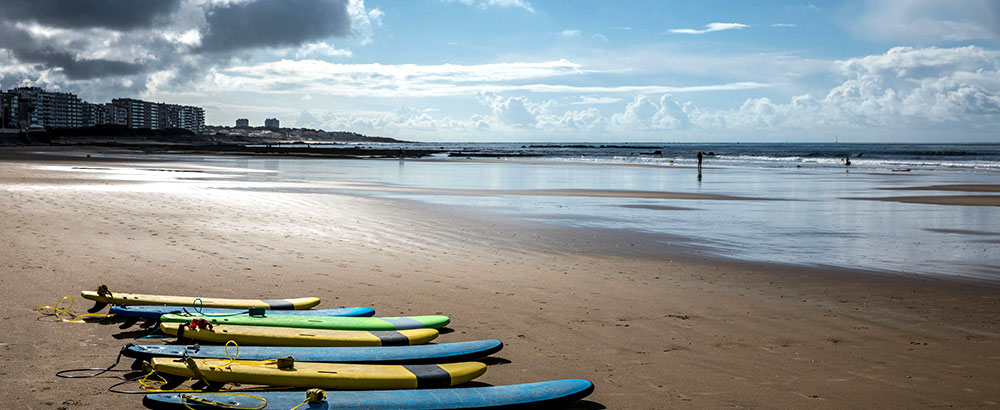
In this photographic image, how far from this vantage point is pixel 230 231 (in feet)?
43.0

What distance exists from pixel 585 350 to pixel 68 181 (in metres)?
25.6

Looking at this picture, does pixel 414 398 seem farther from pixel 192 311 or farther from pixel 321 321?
pixel 192 311

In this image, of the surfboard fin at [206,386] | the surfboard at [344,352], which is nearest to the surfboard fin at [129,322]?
the surfboard at [344,352]

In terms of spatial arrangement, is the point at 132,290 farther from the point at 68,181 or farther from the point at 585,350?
the point at 68,181

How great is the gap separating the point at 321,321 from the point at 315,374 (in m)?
1.62

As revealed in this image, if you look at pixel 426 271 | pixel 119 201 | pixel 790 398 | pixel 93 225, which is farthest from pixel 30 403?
pixel 119 201

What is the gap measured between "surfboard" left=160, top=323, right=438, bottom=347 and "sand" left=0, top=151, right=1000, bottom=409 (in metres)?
0.48

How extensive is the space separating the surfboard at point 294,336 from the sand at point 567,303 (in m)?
0.48

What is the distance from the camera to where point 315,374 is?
190 inches

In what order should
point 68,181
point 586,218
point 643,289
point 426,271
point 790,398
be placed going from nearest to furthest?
point 790,398, point 643,289, point 426,271, point 586,218, point 68,181

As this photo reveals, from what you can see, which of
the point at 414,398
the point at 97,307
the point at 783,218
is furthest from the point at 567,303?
the point at 783,218

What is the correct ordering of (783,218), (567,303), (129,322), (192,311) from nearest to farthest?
1. (129,322)
2. (192,311)
3. (567,303)
4. (783,218)

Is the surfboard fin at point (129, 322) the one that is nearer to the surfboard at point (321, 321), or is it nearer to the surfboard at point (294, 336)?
the surfboard at point (321, 321)

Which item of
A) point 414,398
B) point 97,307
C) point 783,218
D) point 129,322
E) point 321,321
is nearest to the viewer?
point 414,398
